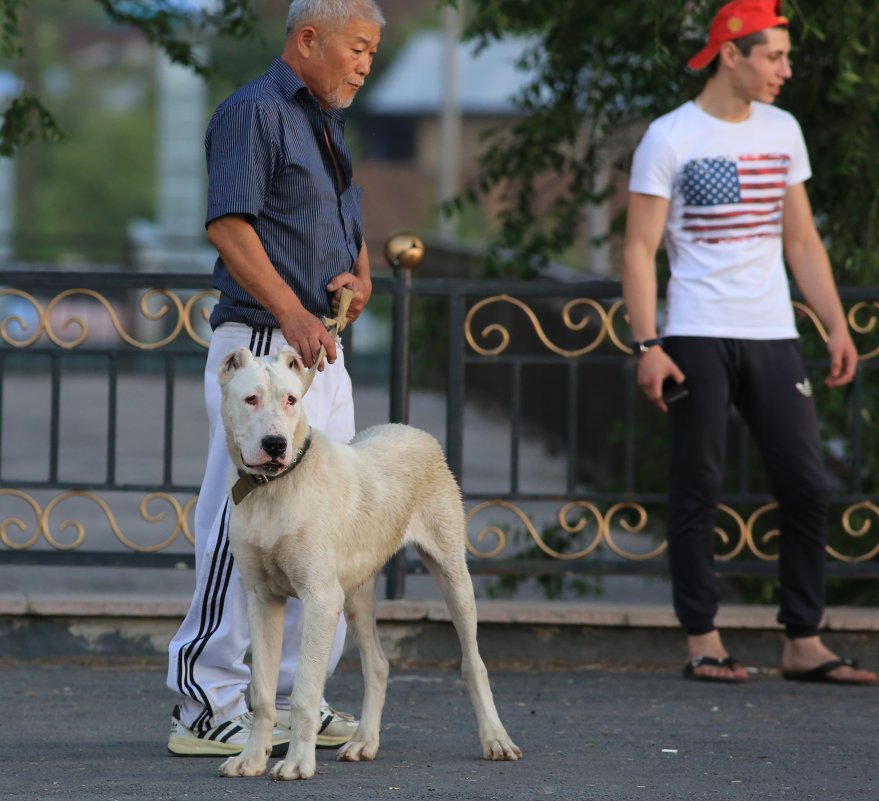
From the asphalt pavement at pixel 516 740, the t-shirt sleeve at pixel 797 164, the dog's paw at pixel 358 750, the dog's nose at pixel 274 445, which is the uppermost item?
the t-shirt sleeve at pixel 797 164

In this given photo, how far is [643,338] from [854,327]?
48.3 inches

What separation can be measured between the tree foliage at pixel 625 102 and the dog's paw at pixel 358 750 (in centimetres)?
322

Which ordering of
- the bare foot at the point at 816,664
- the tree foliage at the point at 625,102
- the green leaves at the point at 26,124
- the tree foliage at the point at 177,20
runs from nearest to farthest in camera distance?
the bare foot at the point at 816,664 → the tree foliage at the point at 625,102 → the green leaves at the point at 26,124 → the tree foliage at the point at 177,20

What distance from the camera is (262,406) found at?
4398 mm

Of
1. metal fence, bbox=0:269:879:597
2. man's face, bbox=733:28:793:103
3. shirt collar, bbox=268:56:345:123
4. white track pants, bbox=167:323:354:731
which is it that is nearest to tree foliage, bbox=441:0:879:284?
metal fence, bbox=0:269:879:597

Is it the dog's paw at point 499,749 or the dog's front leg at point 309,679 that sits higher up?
the dog's front leg at point 309,679

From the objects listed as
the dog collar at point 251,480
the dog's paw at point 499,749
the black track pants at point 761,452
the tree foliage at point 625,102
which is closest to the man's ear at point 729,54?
the tree foliage at point 625,102

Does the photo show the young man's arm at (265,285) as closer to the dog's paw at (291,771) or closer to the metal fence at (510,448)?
the dog's paw at (291,771)

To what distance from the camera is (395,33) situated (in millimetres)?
80750

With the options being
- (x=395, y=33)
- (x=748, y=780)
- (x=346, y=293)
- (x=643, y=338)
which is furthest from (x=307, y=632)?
(x=395, y=33)

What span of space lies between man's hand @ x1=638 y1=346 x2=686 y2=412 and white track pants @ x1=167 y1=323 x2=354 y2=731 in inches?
55.6

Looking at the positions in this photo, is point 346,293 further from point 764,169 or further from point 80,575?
point 80,575

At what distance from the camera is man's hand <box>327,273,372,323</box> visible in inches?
197

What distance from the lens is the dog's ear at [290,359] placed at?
450 cm
